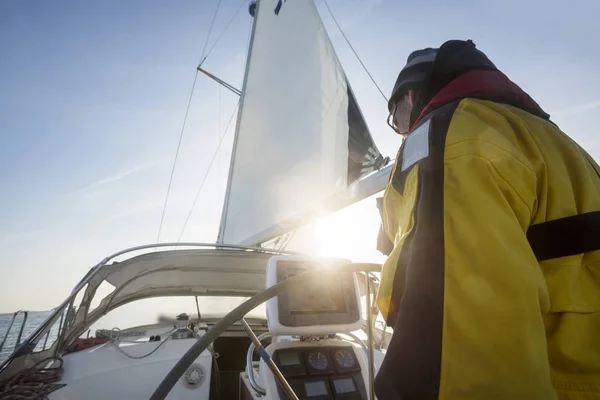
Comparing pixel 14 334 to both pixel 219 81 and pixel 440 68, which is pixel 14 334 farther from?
pixel 440 68

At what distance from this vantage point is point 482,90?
41.3 inches

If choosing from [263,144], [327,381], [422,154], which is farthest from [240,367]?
[263,144]

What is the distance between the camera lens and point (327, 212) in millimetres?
6273

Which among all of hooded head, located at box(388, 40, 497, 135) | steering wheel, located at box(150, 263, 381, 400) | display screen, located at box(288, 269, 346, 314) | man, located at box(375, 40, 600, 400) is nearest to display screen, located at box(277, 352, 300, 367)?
display screen, located at box(288, 269, 346, 314)

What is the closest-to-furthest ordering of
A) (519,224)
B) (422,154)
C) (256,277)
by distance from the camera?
1. (519,224)
2. (422,154)
3. (256,277)

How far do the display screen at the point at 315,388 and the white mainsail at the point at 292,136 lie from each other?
11.3 ft

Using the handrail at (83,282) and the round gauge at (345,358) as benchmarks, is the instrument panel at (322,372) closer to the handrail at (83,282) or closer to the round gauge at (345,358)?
the round gauge at (345,358)

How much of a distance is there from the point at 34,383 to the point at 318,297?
214cm

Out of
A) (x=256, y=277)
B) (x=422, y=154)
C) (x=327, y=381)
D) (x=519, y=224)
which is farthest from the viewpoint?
(x=256, y=277)

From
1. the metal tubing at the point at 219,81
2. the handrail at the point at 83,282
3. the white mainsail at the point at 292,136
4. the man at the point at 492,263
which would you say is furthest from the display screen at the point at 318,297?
the metal tubing at the point at 219,81

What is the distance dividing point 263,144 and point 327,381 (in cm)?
640

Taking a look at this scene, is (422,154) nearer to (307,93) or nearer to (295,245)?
(295,245)

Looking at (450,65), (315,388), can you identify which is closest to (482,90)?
(450,65)

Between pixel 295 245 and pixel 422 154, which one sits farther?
pixel 295 245
